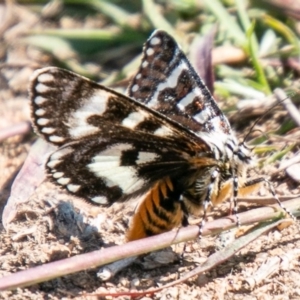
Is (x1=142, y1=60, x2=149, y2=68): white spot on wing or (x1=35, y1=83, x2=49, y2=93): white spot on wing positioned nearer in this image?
(x1=35, y1=83, x2=49, y2=93): white spot on wing

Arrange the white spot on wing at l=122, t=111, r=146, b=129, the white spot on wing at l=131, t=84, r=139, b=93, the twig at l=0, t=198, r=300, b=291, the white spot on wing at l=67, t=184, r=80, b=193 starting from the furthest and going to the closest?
the white spot on wing at l=131, t=84, r=139, b=93 < the white spot on wing at l=67, t=184, r=80, b=193 < the white spot on wing at l=122, t=111, r=146, b=129 < the twig at l=0, t=198, r=300, b=291

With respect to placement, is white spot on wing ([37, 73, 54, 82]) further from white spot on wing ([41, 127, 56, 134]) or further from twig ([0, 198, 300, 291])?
twig ([0, 198, 300, 291])

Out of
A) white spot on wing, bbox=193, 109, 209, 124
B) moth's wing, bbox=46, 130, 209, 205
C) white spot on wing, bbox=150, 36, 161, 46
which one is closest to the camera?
moth's wing, bbox=46, 130, 209, 205

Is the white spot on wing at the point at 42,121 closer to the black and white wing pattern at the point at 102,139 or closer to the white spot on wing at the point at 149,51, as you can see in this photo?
the black and white wing pattern at the point at 102,139

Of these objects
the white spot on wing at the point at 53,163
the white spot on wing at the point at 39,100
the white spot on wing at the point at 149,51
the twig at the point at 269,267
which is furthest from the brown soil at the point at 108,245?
the white spot on wing at the point at 149,51

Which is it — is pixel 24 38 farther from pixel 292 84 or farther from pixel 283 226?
pixel 283 226

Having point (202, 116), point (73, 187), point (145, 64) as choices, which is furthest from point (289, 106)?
point (73, 187)

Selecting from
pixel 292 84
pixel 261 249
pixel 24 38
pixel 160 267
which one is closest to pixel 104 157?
pixel 160 267

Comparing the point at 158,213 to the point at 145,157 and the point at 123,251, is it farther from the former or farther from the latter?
the point at 123,251


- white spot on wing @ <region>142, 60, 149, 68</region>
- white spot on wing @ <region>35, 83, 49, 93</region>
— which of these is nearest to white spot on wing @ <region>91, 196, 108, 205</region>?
white spot on wing @ <region>35, 83, 49, 93</region>
